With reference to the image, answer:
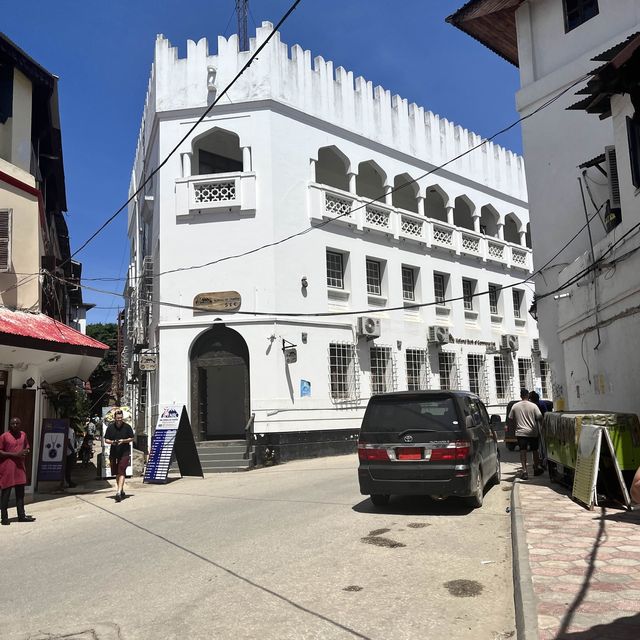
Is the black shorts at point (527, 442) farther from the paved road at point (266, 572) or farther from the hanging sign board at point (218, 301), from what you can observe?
the hanging sign board at point (218, 301)

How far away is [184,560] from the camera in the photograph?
22.8ft

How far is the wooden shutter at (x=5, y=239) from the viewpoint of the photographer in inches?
518

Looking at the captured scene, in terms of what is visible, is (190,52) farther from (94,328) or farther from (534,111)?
(94,328)

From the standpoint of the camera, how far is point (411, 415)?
30.5 feet

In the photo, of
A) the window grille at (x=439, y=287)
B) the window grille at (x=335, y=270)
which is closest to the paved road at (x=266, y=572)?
the window grille at (x=335, y=270)

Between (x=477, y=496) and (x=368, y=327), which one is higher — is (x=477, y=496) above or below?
below

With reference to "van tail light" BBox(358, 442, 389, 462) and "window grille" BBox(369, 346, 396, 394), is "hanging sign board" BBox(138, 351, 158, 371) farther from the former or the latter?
"van tail light" BBox(358, 442, 389, 462)

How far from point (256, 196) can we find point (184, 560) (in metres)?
14.9

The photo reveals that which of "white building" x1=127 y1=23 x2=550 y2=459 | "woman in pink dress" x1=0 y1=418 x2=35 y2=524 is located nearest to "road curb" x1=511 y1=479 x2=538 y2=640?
"woman in pink dress" x1=0 y1=418 x2=35 y2=524

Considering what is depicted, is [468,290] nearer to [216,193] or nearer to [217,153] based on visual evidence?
[217,153]

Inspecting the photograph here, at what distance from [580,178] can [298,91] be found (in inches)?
403

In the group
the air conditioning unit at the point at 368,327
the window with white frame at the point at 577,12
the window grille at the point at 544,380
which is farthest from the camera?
the window grille at the point at 544,380

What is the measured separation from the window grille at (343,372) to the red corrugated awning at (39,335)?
8545mm

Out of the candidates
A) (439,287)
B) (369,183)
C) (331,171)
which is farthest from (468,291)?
(331,171)
